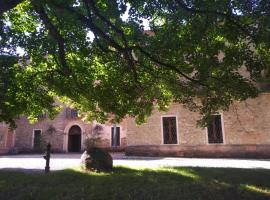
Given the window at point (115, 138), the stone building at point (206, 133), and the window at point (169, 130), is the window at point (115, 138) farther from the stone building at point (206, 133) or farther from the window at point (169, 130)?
the window at point (169, 130)

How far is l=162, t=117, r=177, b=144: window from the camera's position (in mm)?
19531

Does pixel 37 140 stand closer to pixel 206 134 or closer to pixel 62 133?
pixel 62 133

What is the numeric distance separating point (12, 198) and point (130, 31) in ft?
17.9

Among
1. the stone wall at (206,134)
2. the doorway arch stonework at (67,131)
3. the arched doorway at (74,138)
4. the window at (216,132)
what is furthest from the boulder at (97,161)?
the arched doorway at (74,138)

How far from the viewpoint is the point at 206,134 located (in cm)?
1862

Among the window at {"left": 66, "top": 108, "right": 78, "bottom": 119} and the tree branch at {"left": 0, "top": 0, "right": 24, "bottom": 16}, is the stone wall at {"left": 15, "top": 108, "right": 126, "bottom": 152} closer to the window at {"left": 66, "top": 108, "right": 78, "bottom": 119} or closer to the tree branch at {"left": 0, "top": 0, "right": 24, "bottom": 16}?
the window at {"left": 66, "top": 108, "right": 78, "bottom": 119}

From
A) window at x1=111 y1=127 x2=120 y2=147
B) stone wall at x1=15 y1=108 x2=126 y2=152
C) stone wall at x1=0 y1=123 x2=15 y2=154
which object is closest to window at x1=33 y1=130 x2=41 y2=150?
stone wall at x1=15 y1=108 x2=126 y2=152

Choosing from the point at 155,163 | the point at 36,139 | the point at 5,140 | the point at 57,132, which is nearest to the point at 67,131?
the point at 57,132

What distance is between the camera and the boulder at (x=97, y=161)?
407 inches

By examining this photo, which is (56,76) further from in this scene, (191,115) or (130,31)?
(191,115)

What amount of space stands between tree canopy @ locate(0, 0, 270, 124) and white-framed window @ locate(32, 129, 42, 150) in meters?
19.6

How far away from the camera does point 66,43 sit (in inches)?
339

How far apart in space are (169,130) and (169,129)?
7 centimetres

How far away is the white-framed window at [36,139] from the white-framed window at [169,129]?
15.5 m
